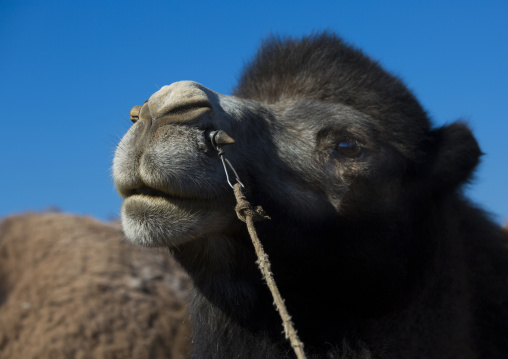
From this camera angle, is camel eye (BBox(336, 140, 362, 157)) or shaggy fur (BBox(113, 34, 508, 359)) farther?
camel eye (BBox(336, 140, 362, 157))

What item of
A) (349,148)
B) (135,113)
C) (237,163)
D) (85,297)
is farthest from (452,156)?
(85,297)

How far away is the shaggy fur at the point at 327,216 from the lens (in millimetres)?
3035

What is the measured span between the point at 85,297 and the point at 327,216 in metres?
3.19

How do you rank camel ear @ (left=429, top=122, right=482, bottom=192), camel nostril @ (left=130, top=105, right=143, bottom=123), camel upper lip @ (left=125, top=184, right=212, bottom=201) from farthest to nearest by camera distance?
camel ear @ (left=429, top=122, right=482, bottom=192) < camel nostril @ (left=130, top=105, right=143, bottom=123) < camel upper lip @ (left=125, top=184, right=212, bottom=201)

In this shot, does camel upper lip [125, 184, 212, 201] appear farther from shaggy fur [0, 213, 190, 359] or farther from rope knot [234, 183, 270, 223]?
shaggy fur [0, 213, 190, 359]

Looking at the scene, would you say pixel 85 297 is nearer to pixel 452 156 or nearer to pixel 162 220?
pixel 162 220

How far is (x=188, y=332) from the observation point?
5.80 meters

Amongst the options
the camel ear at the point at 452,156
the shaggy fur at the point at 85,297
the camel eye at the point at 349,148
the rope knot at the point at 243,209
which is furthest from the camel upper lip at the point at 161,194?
the shaggy fur at the point at 85,297

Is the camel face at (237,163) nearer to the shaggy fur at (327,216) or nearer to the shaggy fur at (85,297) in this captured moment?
the shaggy fur at (327,216)

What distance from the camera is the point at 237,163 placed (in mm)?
3283

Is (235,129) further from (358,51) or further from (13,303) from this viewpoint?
(13,303)

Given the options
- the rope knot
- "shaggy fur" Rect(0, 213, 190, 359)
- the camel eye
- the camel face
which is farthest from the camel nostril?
"shaggy fur" Rect(0, 213, 190, 359)

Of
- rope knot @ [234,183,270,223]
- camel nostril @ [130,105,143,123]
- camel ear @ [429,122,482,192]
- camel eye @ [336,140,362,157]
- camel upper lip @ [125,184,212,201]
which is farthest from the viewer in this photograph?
camel ear @ [429,122,482,192]

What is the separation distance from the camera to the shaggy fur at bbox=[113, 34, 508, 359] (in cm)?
304
